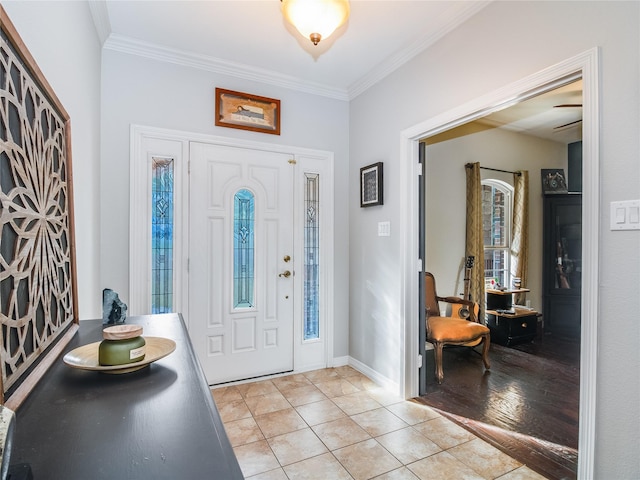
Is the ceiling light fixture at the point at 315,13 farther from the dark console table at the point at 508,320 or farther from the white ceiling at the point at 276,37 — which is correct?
the dark console table at the point at 508,320

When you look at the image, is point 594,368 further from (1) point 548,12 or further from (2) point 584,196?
(1) point 548,12

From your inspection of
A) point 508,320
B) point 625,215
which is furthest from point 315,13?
point 508,320

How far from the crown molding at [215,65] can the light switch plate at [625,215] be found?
2.54m

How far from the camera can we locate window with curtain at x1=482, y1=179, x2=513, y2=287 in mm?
4652

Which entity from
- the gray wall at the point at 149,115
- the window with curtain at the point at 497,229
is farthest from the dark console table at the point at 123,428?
the window with curtain at the point at 497,229

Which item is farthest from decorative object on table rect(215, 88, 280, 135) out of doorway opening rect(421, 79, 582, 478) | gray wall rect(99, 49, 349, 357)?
doorway opening rect(421, 79, 582, 478)

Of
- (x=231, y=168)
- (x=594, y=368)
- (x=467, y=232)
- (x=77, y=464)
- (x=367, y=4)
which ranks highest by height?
(x=367, y=4)

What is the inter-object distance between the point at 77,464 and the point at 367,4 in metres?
2.54

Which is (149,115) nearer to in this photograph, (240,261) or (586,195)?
(240,261)

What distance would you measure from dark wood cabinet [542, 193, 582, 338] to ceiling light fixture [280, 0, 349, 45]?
13.6ft

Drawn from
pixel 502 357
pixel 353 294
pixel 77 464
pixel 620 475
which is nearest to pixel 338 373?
pixel 353 294

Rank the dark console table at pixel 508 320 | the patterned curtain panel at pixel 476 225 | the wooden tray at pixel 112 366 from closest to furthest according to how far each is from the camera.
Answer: the wooden tray at pixel 112 366, the dark console table at pixel 508 320, the patterned curtain panel at pixel 476 225

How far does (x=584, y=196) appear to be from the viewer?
159 centimetres

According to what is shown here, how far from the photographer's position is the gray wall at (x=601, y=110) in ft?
4.75
